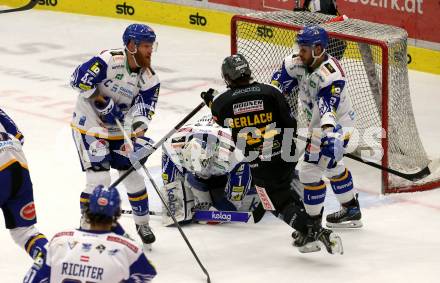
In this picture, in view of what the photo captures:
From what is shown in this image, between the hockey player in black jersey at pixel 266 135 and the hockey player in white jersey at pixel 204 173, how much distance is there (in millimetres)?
659

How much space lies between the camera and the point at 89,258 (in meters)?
4.71

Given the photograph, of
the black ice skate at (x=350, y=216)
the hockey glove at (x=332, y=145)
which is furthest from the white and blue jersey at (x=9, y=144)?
the black ice skate at (x=350, y=216)

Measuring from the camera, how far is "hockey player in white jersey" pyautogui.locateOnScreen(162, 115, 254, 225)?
750cm

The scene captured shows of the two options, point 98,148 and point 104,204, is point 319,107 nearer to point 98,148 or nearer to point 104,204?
point 98,148

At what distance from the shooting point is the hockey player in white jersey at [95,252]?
15.5 feet

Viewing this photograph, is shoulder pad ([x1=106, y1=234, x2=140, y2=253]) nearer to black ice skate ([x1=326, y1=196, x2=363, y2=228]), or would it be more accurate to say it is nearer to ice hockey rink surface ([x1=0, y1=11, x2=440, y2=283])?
ice hockey rink surface ([x1=0, y1=11, x2=440, y2=283])

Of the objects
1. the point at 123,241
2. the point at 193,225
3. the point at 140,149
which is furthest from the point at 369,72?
the point at 123,241

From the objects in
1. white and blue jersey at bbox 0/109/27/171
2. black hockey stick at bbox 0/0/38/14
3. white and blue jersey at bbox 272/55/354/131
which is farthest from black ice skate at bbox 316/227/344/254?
black hockey stick at bbox 0/0/38/14

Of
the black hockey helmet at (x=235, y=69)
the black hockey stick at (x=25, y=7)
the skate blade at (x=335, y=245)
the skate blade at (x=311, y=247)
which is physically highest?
the black hockey helmet at (x=235, y=69)

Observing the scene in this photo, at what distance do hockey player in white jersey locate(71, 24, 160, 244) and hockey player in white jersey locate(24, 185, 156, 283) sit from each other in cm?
218

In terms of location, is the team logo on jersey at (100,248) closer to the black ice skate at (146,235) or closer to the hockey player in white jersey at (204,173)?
the black ice skate at (146,235)

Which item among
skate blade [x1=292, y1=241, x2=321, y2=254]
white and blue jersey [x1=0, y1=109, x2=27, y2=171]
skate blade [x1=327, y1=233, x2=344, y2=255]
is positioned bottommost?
skate blade [x1=292, y1=241, x2=321, y2=254]

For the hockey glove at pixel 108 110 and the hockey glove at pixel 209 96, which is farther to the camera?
the hockey glove at pixel 108 110

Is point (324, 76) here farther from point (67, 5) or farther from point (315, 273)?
point (67, 5)
